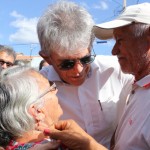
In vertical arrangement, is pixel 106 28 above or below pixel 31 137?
above

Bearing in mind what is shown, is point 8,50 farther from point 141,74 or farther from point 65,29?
point 141,74

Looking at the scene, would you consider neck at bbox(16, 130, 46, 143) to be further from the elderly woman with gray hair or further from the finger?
the finger

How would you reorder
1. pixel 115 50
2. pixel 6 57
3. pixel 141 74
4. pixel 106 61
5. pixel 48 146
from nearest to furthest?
1. pixel 48 146
2. pixel 141 74
3. pixel 115 50
4. pixel 106 61
5. pixel 6 57

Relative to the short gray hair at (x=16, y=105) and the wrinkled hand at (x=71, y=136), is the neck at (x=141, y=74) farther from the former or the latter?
the short gray hair at (x=16, y=105)

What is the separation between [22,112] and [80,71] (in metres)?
0.97

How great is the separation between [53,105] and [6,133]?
45 centimetres

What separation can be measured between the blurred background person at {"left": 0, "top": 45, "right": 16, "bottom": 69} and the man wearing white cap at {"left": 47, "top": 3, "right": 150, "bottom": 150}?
422 cm

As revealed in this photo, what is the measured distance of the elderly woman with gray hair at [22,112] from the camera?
7.95 feet

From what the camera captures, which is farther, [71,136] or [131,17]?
[131,17]

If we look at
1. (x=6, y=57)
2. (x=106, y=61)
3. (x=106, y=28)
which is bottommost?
(x=6, y=57)

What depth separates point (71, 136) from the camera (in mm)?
2369

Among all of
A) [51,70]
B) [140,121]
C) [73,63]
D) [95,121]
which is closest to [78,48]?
[73,63]

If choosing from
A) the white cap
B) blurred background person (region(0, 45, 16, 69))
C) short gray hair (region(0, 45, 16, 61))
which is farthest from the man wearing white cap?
short gray hair (region(0, 45, 16, 61))

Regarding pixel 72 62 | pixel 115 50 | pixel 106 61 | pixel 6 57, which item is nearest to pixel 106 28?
pixel 115 50
